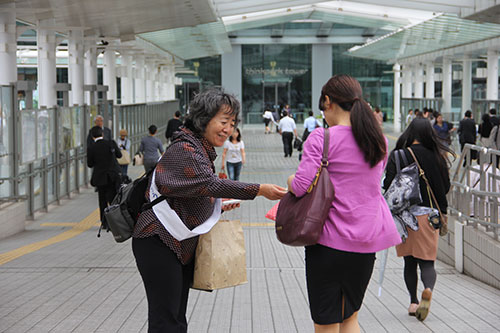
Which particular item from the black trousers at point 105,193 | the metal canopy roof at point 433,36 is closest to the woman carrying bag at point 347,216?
the black trousers at point 105,193

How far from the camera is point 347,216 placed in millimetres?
3535

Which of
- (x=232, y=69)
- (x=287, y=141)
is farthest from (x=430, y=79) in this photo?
(x=232, y=69)

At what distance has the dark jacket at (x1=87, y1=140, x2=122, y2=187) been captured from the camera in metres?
11.9

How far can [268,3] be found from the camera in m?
21.5

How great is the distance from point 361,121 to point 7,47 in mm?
10346

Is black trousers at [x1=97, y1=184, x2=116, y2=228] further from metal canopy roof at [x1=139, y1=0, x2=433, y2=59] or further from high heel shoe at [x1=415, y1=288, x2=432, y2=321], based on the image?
metal canopy roof at [x1=139, y1=0, x2=433, y2=59]

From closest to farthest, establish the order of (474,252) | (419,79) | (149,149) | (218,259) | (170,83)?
(218,259) < (474,252) < (149,149) < (419,79) < (170,83)

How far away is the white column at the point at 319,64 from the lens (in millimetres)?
56781

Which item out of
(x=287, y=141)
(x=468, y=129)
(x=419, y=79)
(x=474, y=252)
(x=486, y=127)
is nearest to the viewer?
(x=474, y=252)

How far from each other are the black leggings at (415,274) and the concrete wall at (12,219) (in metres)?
6.79

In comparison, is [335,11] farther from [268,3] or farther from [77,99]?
[77,99]

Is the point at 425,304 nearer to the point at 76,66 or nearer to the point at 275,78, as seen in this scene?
the point at 76,66

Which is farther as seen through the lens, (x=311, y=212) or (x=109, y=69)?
(x=109, y=69)

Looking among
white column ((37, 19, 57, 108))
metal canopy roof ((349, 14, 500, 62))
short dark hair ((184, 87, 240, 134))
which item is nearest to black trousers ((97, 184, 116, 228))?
white column ((37, 19, 57, 108))
